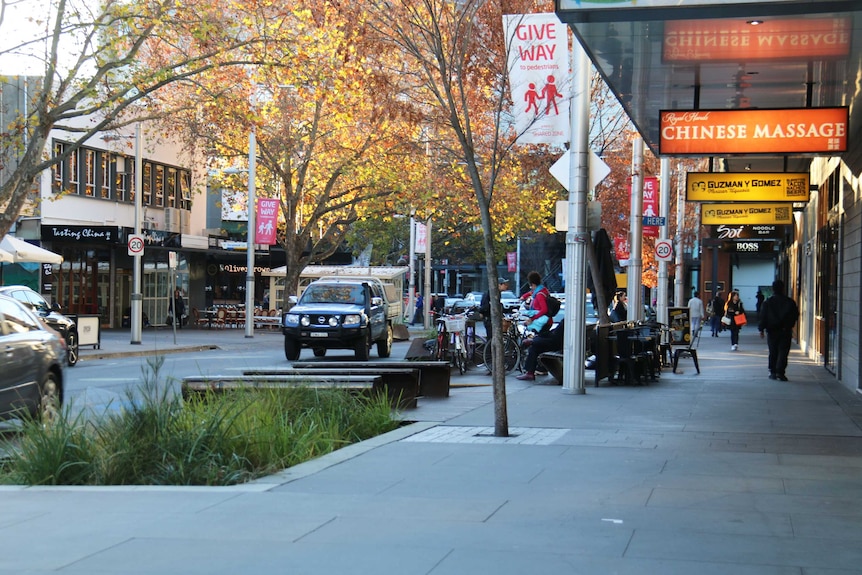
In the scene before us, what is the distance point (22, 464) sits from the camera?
8.66m

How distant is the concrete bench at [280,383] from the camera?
11922mm

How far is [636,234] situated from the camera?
78.2ft

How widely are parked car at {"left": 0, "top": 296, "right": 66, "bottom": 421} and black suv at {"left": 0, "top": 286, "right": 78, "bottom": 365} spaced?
928 cm

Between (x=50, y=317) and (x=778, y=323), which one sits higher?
(x=778, y=323)

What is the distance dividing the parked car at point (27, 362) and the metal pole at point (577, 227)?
7.21 m

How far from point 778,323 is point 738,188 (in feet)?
8.93

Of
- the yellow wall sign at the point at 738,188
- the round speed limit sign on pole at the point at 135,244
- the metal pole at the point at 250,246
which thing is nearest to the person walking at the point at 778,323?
the yellow wall sign at the point at 738,188

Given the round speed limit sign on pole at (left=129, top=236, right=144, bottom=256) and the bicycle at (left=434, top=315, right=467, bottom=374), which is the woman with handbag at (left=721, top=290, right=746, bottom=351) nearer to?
the bicycle at (left=434, top=315, right=467, bottom=374)

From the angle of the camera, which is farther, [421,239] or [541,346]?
[421,239]

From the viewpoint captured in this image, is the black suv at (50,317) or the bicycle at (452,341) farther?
the black suv at (50,317)

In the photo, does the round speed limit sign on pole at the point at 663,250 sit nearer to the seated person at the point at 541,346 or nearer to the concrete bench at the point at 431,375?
the seated person at the point at 541,346

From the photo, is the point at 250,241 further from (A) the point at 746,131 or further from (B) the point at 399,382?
(A) the point at 746,131

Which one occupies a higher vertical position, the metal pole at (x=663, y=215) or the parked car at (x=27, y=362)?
the metal pole at (x=663, y=215)

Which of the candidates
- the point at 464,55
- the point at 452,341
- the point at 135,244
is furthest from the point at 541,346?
the point at 135,244
